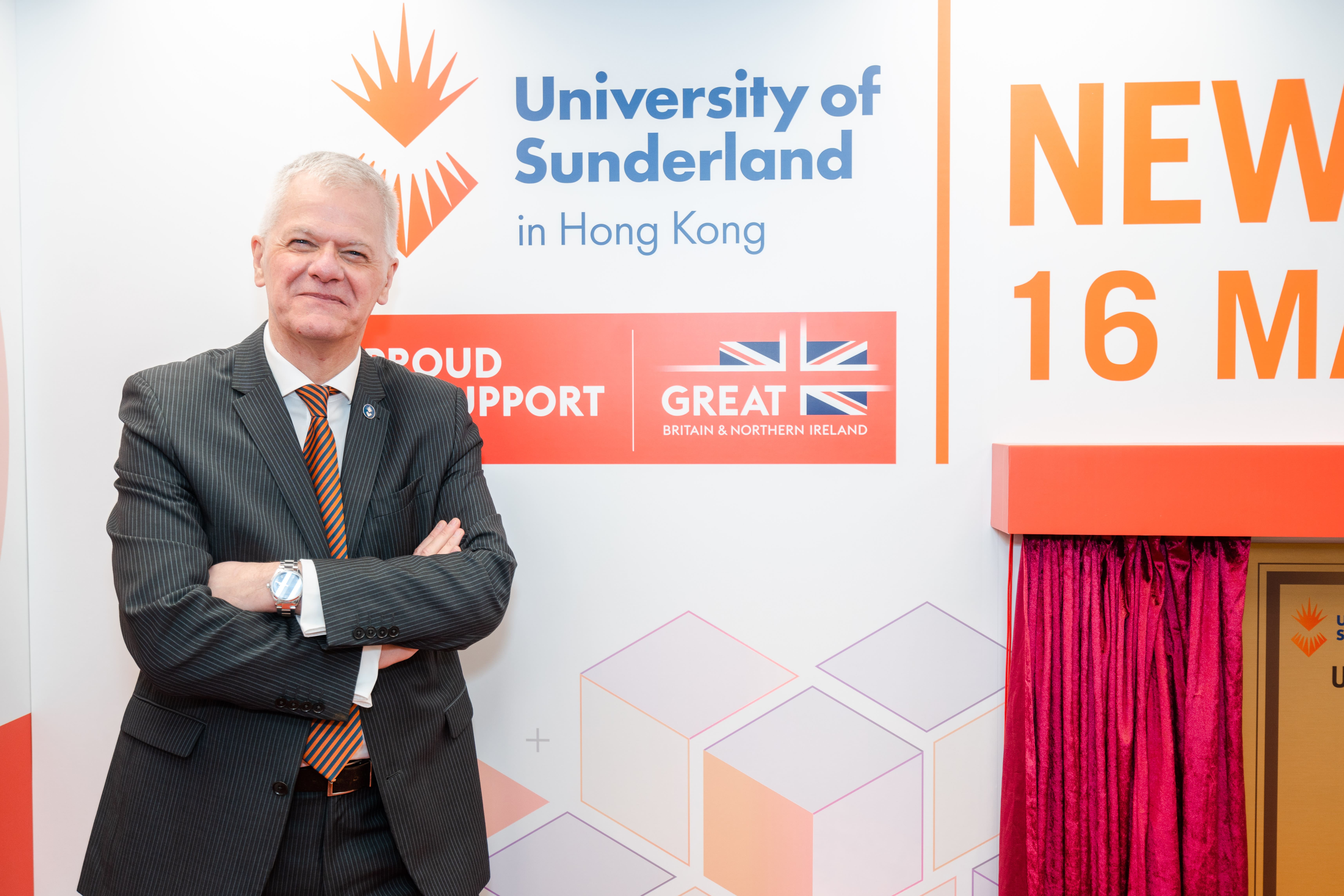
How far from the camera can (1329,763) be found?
1.88 metres

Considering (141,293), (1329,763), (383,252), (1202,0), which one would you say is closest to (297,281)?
(383,252)

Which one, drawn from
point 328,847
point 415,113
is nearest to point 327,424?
point 328,847

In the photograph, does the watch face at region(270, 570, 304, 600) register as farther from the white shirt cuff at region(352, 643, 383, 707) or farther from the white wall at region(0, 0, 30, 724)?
the white wall at region(0, 0, 30, 724)

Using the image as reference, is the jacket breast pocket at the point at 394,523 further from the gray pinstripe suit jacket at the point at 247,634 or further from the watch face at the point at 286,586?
the watch face at the point at 286,586

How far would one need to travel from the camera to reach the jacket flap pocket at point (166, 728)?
1338mm

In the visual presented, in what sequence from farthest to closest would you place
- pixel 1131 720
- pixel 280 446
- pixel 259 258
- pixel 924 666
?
pixel 924 666
pixel 1131 720
pixel 259 258
pixel 280 446

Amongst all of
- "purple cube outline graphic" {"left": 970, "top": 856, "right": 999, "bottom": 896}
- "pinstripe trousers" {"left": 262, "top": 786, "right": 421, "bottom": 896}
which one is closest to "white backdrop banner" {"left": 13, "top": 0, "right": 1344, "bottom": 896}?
"purple cube outline graphic" {"left": 970, "top": 856, "right": 999, "bottom": 896}

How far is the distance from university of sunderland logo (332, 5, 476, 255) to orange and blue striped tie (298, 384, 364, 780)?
25.1 inches

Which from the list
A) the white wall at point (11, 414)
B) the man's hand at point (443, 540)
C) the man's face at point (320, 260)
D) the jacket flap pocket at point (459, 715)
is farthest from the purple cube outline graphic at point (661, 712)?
the white wall at point (11, 414)

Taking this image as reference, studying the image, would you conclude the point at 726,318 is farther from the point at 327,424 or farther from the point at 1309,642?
the point at 1309,642

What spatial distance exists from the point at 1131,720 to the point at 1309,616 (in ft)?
1.67

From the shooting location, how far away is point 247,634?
1284 mm

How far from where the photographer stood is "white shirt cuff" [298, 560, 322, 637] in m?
1.31

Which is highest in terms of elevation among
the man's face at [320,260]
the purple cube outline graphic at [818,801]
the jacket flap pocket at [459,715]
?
the man's face at [320,260]
